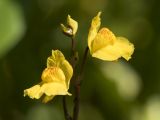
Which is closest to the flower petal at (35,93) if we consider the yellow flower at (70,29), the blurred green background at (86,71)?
the yellow flower at (70,29)

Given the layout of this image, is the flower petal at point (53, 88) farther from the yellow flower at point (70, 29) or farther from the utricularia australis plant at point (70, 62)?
the yellow flower at point (70, 29)

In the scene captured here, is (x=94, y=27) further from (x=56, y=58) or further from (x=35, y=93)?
(x=35, y=93)

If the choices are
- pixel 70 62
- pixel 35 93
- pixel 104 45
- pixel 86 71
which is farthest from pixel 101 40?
pixel 86 71

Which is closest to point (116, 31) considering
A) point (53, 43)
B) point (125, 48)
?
point (53, 43)

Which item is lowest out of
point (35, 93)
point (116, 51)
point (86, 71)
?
point (86, 71)

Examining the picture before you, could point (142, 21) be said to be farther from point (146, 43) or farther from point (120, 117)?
point (120, 117)

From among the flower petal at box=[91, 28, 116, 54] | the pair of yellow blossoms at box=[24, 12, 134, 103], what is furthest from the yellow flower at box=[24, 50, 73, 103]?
the flower petal at box=[91, 28, 116, 54]
